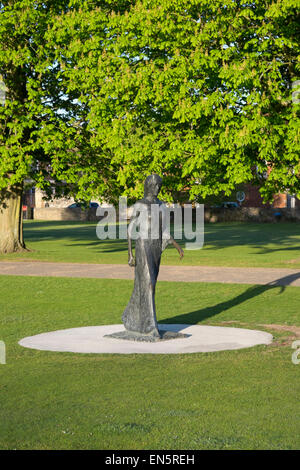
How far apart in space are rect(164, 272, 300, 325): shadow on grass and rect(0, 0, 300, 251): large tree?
13.2 ft

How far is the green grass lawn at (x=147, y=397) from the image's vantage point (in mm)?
6484

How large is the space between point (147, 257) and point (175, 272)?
39.3ft

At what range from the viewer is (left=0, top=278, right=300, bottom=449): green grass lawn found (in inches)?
255

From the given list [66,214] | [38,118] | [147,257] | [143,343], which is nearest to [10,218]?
[38,118]

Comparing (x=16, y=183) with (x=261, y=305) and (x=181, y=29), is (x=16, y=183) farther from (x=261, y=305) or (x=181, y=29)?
(x=261, y=305)

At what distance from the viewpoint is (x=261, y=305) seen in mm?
15742

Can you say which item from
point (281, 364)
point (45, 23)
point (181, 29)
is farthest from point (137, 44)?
point (281, 364)

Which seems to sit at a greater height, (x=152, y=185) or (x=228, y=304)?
(x=152, y=185)

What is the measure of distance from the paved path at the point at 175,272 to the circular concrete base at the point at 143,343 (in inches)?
321

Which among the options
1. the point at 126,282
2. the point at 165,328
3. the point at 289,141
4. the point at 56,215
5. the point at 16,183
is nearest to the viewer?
the point at 165,328

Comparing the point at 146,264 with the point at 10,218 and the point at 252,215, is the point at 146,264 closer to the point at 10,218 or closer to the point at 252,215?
the point at 10,218

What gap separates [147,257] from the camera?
1139 cm

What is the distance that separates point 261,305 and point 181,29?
11122 millimetres

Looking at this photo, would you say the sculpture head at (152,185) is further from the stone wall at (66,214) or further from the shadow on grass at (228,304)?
the stone wall at (66,214)
